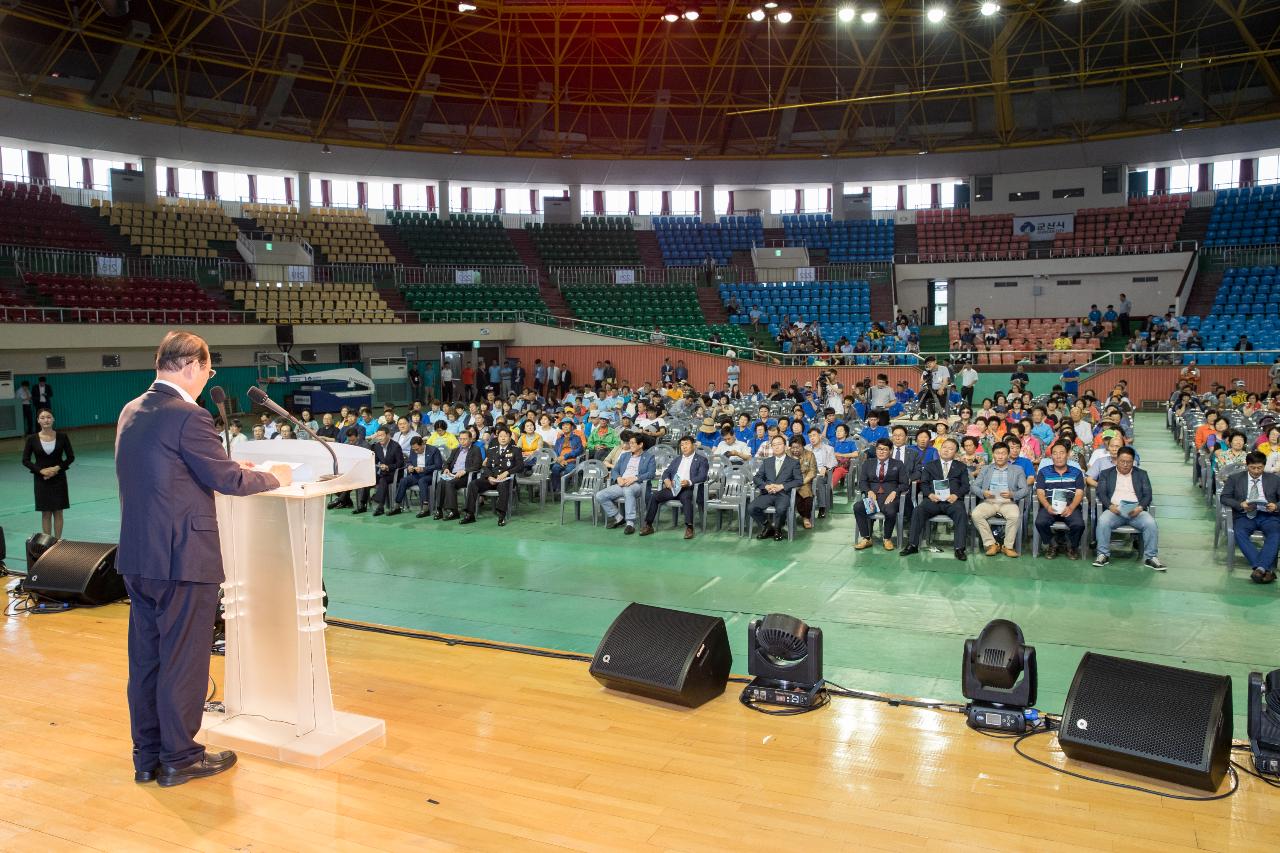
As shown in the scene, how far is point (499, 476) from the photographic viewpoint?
1238 centimetres

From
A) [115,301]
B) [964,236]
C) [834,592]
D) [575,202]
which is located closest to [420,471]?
[834,592]

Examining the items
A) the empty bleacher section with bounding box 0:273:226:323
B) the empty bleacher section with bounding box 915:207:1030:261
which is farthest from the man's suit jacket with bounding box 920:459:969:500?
the empty bleacher section with bounding box 915:207:1030:261

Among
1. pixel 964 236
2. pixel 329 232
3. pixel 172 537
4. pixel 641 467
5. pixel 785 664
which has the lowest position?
pixel 785 664

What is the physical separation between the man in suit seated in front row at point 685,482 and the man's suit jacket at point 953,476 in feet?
8.42

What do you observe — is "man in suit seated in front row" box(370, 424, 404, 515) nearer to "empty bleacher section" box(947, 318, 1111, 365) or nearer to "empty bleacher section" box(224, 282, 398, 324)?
"empty bleacher section" box(224, 282, 398, 324)

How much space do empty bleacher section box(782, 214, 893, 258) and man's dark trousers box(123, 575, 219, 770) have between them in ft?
116

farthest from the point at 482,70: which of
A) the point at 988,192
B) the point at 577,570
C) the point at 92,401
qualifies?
the point at 577,570

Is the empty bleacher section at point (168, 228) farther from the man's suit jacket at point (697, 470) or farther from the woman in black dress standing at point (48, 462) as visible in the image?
the man's suit jacket at point (697, 470)

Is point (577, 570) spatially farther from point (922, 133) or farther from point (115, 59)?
point (922, 133)

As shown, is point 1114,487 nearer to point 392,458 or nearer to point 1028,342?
point 392,458

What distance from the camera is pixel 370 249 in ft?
112

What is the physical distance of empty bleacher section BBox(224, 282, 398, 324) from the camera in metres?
27.8

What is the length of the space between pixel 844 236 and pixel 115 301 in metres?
26.2

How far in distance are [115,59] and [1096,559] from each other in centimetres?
2961
